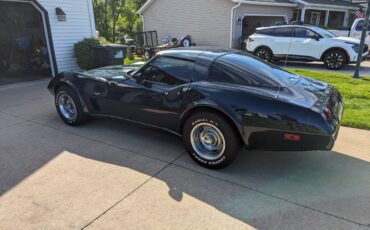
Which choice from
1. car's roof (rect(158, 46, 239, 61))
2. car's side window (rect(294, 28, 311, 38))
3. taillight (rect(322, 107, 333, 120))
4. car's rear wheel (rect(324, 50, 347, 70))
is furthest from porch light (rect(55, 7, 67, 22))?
car's rear wheel (rect(324, 50, 347, 70))

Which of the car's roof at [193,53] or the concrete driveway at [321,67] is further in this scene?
the concrete driveway at [321,67]

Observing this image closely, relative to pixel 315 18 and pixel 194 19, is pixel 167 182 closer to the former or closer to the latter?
pixel 194 19

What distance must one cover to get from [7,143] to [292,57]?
10453 millimetres

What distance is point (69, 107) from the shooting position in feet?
16.3

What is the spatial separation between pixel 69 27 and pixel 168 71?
759 centimetres

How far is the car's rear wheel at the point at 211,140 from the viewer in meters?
3.23

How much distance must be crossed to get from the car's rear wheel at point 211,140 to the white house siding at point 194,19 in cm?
1337

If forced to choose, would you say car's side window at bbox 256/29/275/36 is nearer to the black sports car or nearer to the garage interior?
the garage interior

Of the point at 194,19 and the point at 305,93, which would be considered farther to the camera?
the point at 194,19

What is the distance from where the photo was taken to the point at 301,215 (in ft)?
8.72

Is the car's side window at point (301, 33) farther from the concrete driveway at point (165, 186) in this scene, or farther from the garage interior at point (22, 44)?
the garage interior at point (22, 44)

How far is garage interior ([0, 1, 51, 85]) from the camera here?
10.2 meters

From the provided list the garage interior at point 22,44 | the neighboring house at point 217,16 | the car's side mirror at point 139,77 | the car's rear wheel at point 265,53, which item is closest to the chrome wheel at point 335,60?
the car's rear wheel at point 265,53

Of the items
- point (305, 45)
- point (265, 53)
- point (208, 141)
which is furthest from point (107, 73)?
point (265, 53)
